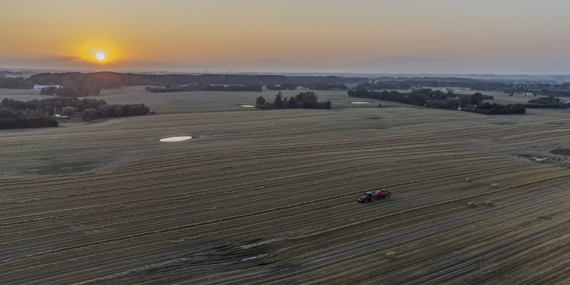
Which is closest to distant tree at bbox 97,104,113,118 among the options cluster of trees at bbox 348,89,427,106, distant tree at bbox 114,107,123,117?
distant tree at bbox 114,107,123,117

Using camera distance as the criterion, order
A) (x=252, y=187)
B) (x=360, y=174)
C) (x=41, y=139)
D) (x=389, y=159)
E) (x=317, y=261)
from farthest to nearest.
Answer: (x=41, y=139) < (x=389, y=159) < (x=360, y=174) < (x=252, y=187) < (x=317, y=261)

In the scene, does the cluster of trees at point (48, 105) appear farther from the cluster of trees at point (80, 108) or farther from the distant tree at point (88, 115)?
the distant tree at point (88, 115)

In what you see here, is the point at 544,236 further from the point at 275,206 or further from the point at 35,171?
the point at 35,171

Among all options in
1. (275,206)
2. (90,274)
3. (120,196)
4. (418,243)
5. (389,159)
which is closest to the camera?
(90,274)

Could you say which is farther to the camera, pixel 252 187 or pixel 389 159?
pixel 389 159

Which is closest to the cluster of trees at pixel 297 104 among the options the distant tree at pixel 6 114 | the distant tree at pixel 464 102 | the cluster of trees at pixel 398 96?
the cluster of trees at pixel 398 96

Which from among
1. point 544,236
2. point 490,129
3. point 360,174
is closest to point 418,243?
point 544,236

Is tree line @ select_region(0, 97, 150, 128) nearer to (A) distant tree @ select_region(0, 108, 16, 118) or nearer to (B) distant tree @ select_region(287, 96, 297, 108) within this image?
(A) distant tree @ select_region(0, 108, 16, 118)
